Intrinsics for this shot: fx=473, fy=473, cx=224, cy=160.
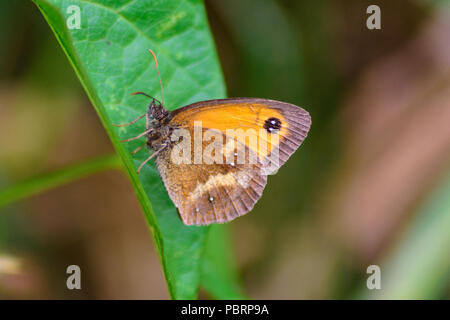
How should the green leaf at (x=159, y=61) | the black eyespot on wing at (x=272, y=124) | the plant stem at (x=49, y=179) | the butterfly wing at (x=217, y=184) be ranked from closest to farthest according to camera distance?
1. the green leaf at (x=159, y=61)
2. the plant stem at (x=49, y=179)
3. the butterfly wing at (x=217, y=184)
4. the black eyespot on wing at (x=272, y=124)

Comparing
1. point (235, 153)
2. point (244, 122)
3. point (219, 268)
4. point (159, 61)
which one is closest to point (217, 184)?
point (235, 153)

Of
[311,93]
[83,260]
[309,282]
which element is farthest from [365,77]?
[83,260]

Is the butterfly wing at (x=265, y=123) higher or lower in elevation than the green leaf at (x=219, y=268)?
higher

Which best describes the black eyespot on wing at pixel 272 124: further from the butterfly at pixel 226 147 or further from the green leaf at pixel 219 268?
the green leaf at pixel 219 268

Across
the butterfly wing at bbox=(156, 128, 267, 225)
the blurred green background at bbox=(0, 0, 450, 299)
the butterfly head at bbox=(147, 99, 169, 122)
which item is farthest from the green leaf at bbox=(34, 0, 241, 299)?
the blurred green background at bbox=(0, 0, 450, 299)

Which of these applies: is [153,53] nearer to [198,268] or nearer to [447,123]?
[198,268]

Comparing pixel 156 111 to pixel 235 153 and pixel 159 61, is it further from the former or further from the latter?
pixel 235 153

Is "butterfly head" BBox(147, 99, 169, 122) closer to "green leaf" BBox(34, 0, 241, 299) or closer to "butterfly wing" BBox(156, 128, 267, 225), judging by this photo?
"green leaf" BBox(34, 0, 241, 299)

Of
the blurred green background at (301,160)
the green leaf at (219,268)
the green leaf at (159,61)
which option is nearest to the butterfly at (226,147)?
the green leaf at (159,61)
